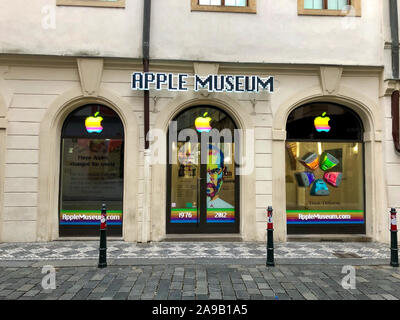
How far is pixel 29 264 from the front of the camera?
570 cm

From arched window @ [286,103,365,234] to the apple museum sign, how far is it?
55.3 inches

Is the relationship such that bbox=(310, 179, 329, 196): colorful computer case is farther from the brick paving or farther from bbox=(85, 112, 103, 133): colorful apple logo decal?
bbox=(85, 112, 103, 133): colorful apple logo decal

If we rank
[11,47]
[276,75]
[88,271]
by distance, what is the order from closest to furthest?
1. [88,271]
2. [11,47]
3. [276,75]

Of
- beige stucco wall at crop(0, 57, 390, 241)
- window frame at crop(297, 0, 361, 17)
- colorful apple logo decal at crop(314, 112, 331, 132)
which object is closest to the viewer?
beige stucco wall at crop(0, 57, 390, 241)

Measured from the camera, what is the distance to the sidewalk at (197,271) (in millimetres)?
4363

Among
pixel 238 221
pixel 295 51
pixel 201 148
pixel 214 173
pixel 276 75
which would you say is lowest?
pixel 238 221

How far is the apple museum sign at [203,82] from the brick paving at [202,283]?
13.7 ft

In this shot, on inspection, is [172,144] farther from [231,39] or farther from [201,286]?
[201,286]

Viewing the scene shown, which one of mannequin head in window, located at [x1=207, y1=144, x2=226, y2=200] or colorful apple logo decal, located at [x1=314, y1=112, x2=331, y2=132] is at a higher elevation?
colorful apple logo decal, located at [x1=314, y1=112, x2=331, y2=132]

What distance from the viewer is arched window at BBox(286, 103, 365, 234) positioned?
816 cm

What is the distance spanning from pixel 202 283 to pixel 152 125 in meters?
4.29

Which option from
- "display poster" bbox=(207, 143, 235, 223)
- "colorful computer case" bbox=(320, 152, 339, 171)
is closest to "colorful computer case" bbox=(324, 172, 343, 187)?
"colorful computer case" bbox=(320, 152, 339, 171)
